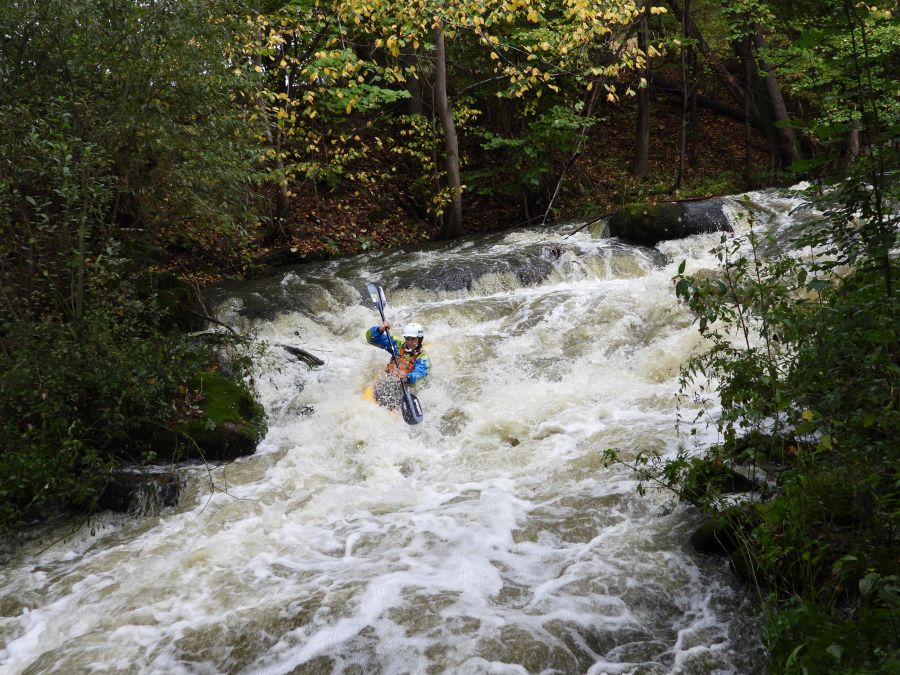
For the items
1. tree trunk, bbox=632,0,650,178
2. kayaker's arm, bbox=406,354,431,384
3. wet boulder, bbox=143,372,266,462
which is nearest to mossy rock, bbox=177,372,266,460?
wet boulder, bbox=143,372,266,462

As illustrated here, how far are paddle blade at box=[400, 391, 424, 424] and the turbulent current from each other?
9cm

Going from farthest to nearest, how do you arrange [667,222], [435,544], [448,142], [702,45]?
[702,45]
[448,142]
[667,222]
[435,544]

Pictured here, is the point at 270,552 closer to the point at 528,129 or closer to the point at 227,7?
the point at 227,7

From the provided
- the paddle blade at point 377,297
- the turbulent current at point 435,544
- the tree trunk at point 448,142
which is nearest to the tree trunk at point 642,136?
the tree trunk at point 448,142

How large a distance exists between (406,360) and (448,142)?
276 inches

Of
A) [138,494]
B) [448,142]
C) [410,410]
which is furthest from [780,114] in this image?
[138,494]

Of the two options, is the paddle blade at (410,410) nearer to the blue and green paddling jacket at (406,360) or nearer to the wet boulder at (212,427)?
the blue and green paddling jacket at (406,360)

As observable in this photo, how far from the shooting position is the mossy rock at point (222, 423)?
6.04 metres

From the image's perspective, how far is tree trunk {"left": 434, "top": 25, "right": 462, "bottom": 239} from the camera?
12.0 m

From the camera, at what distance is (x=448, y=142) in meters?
12.9

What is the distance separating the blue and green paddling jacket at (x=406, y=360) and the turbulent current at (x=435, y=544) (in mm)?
276

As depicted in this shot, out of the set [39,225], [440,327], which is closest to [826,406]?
[39,225]

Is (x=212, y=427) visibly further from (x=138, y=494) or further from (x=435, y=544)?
(x=435, y=544)

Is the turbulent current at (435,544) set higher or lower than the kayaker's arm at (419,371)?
lower
